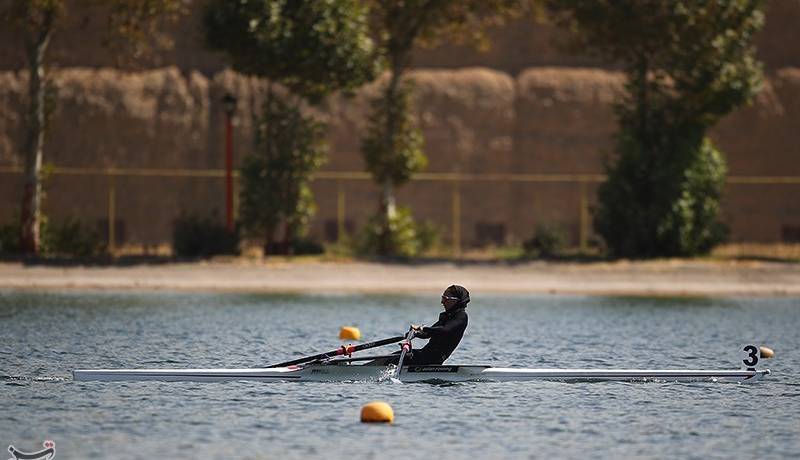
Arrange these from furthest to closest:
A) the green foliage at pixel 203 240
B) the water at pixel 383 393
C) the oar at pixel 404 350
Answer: the green foliage at pixel 203 240 < the oar at pixel 404 350 < the water at pixel 383 393

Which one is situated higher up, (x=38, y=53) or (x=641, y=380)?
(x=38, y=53)

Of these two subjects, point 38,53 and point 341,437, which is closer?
point 341,437

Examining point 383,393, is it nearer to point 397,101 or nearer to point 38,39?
point 38,39

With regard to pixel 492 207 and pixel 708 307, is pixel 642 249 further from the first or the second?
pixel 492 207

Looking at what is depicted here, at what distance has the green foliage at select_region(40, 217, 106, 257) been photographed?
1686 inches

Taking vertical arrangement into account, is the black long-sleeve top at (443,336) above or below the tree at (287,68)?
below

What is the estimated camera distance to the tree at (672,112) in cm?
4344

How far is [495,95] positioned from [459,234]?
547 cm

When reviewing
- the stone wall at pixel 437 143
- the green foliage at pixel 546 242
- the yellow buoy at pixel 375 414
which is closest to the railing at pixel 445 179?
the stone wall at pixel 437 143

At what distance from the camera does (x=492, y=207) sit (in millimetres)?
56344

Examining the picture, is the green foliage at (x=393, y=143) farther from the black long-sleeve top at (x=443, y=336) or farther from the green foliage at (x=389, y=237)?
the black long-sleeve top at (x=443, y=336)

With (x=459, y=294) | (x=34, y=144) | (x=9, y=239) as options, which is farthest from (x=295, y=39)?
(x=459, y=294)

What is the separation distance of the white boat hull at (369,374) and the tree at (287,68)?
1934 centimetres

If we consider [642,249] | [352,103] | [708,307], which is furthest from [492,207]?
[708,307]
